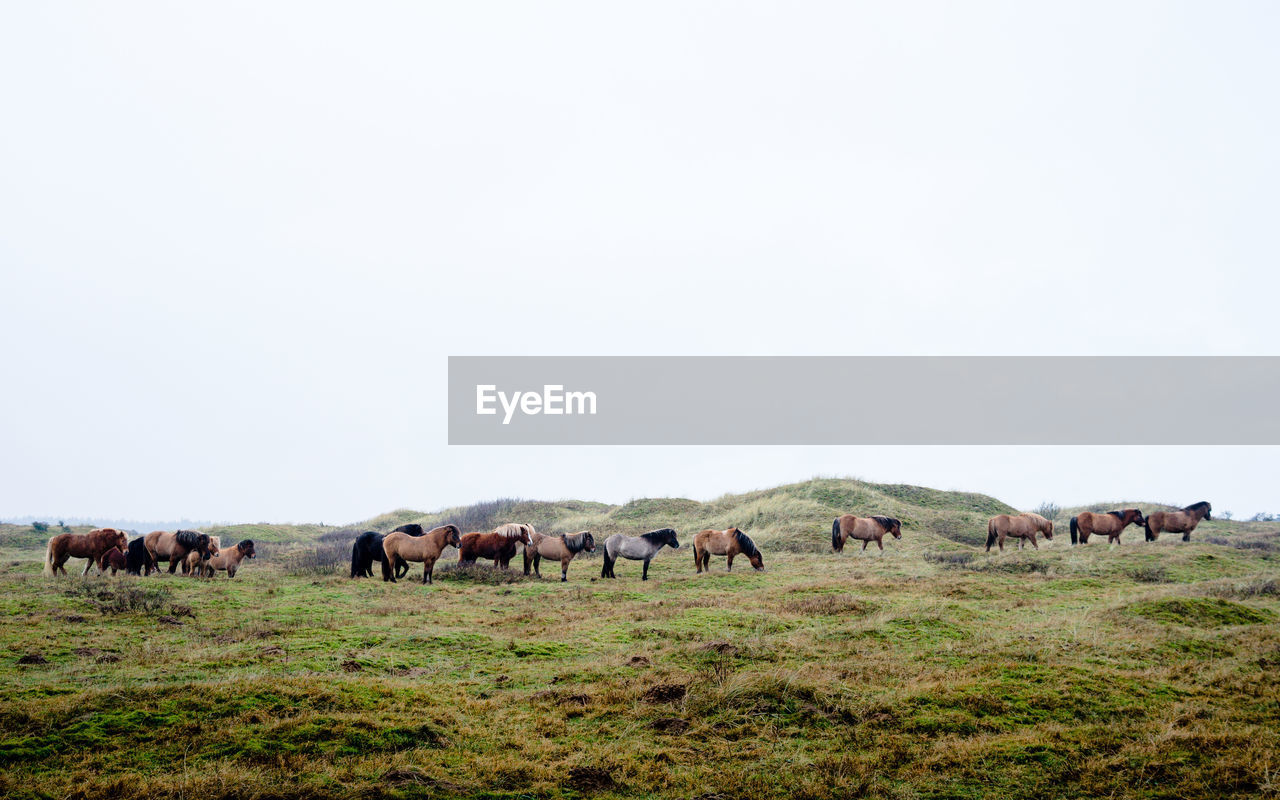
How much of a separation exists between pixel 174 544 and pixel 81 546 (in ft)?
8.47

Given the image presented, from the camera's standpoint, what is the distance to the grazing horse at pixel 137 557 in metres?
23.8

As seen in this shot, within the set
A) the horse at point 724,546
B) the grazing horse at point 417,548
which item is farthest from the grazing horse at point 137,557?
the horse at point 724,546

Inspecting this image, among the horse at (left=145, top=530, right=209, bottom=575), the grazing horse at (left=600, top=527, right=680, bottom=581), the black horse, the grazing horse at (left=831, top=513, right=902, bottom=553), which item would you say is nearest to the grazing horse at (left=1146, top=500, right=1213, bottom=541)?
the grazing horse at (left=831, top=513, right=902, bottom=553)

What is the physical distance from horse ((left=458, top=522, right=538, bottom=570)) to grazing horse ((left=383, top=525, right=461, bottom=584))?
1.61 metres

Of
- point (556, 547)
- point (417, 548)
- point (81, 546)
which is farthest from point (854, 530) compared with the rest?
point (81, 546)

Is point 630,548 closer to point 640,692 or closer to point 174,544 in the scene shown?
point 640,692

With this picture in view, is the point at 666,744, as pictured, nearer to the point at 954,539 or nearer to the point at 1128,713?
the point at 1128,713

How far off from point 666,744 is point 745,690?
5.88 ft

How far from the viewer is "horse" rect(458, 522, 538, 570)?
82.9 feet

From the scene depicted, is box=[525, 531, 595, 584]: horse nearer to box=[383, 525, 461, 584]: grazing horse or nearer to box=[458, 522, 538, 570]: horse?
box=[458, 522, 538, 570]: horse

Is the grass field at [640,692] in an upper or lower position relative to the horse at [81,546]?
lower

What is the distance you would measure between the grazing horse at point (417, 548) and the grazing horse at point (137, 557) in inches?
319

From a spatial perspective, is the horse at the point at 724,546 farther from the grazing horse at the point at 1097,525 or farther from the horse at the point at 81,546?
the horse at the point at 81,546

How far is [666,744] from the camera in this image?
8148 mm
